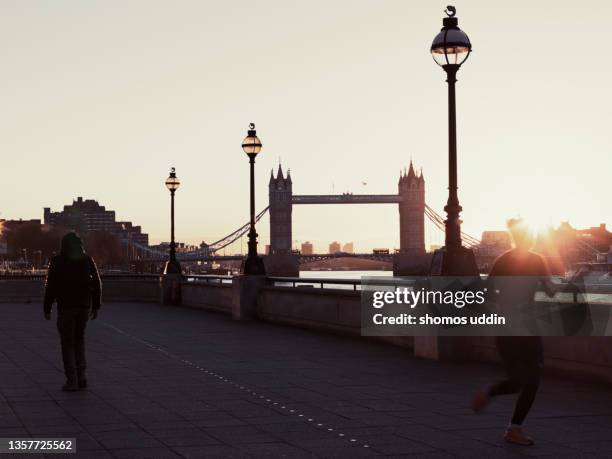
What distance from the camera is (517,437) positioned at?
8.45 metres

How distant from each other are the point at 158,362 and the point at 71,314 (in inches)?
131

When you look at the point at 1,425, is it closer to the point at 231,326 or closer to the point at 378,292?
the point at 378,292

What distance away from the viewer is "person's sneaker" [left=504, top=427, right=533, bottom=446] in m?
8.42

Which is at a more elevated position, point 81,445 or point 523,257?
point 523,257

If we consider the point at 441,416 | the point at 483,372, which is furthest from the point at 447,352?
the point at 441,416

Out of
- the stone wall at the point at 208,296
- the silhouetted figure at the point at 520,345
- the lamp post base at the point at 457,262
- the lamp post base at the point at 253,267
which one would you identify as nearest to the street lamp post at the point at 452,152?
the lamp post base at the point at 457,262

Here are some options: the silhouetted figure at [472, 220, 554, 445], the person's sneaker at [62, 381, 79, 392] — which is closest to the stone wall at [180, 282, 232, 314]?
the person's sneaker at [62, 381, 79, 392]

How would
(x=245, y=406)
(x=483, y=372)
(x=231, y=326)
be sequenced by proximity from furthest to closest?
(x=231, y=326)
(x=483, y=372)
(x=245, y=406)

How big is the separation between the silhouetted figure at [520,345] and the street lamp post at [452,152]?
6434 mm

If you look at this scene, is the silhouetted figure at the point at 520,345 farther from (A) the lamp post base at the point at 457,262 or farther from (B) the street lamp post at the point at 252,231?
(B) the street lamp post at the point at 252,231

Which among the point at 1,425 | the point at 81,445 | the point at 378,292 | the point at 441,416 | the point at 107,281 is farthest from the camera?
the point at 107,281

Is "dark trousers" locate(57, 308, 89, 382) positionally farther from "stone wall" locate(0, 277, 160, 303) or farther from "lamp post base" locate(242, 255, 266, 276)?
"stone wall" locate(0, 277, 160, 303)

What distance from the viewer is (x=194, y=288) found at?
32375mm

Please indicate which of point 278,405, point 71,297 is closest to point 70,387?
point 71,297
